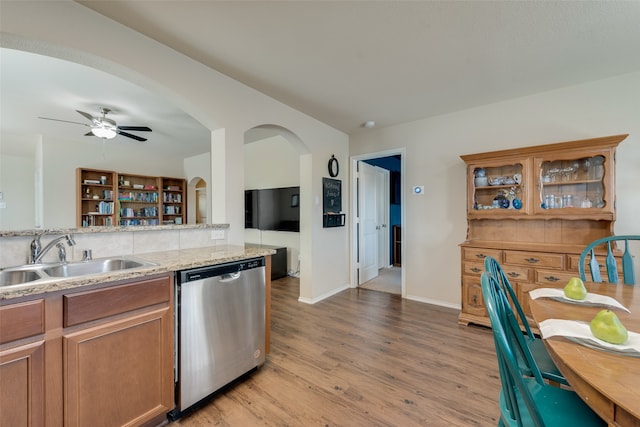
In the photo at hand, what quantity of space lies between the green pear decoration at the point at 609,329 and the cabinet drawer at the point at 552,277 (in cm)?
177

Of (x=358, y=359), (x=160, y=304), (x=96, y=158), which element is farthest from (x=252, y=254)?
(x=96, y=158)

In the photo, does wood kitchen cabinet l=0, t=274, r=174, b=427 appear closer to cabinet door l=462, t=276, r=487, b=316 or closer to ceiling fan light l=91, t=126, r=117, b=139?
cabinet door l=462, t=276, r=487, b=316

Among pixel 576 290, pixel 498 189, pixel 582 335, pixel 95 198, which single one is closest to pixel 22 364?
pixel 582 335

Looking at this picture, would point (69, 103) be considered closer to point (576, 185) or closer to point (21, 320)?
point (21, 320)

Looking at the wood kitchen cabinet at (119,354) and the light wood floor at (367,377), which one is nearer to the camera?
the wood kitchen cabinet at (119,354)

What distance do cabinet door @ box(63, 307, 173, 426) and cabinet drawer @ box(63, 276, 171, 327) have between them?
0.06 m

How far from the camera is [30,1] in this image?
1424mm

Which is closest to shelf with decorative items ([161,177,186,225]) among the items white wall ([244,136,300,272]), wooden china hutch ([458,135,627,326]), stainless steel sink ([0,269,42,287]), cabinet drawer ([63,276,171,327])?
white wall ([244,136,300,272])

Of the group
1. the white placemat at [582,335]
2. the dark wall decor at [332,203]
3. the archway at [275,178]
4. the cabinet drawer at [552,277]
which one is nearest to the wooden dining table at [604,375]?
the white placemat at [582,335]

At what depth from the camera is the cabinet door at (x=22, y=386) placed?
1.00m

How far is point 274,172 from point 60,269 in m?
3.64

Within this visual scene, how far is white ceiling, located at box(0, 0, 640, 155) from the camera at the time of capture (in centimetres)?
165

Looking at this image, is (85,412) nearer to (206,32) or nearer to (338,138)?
(206,32)

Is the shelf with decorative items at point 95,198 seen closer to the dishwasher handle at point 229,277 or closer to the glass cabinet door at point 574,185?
the dishwasher handle at point 229,277
